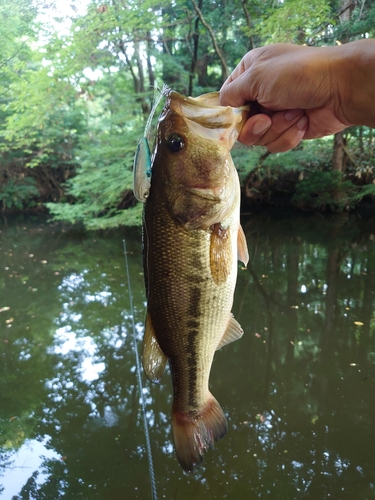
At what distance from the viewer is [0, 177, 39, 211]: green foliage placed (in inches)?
652

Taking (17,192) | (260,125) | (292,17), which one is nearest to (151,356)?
(260,125)

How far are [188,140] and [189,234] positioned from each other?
325 millimetres

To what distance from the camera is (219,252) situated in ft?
4.41

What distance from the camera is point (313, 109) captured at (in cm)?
174

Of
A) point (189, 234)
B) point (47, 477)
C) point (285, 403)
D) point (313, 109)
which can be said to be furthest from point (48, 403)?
point (313, 109)

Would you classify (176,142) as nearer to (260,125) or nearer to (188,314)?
(260,125)

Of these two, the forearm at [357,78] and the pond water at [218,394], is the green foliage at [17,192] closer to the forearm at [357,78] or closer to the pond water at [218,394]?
the pond water at [218,394]

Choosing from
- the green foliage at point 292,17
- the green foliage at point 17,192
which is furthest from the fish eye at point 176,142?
the green foliage at point 17,192

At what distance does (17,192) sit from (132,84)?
698cm

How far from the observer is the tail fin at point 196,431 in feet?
4.90

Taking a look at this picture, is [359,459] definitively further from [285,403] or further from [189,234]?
[189,234]

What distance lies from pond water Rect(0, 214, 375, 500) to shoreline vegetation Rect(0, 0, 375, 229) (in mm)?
4174

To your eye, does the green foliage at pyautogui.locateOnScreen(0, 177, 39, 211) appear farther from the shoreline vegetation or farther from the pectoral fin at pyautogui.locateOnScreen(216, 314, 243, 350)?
the pectoral fin at pyautogui.locateOnScreen(216, 314, 243, 350)

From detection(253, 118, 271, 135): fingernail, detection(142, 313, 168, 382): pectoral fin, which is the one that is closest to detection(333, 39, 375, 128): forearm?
detection(253, 118, 271, 135): fingernail
